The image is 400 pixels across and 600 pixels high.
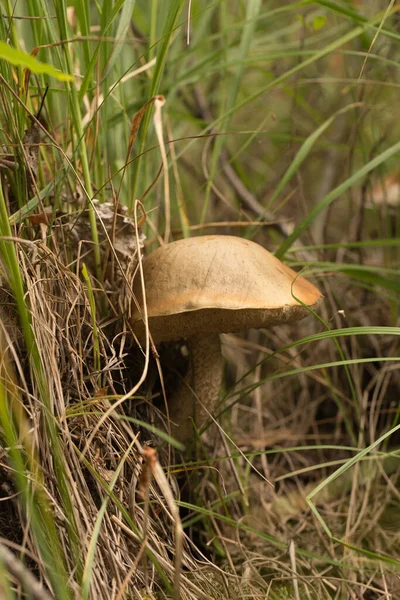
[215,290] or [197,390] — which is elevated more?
[215,290]

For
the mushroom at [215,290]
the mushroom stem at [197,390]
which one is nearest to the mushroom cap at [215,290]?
the mushroom at [215,290]

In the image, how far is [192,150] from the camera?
2365 mm

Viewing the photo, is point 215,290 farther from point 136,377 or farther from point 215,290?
point 136,377

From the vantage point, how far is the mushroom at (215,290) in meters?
0.87

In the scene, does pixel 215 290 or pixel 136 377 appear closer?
pixel 215 290

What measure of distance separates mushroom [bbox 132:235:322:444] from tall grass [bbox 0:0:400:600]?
6 centimetres

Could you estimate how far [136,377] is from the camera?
1.08 metres

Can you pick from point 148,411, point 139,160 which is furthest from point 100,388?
point 139,160

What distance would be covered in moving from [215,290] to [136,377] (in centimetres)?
31

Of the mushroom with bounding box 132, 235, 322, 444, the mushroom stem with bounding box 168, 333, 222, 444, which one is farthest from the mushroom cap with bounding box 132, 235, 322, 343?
the mushroom stem with bounding box 168, 333, 222, 444

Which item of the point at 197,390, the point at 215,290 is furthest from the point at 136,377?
the point at 215,290

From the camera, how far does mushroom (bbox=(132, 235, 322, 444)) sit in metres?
0.87

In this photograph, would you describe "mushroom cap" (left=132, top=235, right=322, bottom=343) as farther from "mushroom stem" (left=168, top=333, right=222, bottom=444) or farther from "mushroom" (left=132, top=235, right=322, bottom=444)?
"mushroom stem" (left=168, top=333, right=222, bottom=444)

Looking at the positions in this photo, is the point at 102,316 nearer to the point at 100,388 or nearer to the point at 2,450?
the point at 100,388
